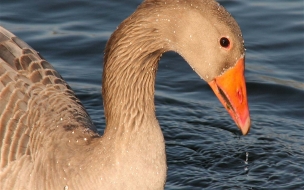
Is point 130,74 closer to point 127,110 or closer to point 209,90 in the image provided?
point 127,110

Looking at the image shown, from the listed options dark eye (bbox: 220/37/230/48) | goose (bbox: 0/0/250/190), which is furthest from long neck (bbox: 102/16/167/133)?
dark eye (bbox: 220/37/230/48)

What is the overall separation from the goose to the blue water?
1.80 m

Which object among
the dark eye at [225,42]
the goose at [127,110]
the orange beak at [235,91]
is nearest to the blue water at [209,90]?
the goose at [127,110]

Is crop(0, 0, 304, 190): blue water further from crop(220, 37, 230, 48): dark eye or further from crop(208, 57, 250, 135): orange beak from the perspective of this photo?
crop(220, 37, 230, 48): dark eye

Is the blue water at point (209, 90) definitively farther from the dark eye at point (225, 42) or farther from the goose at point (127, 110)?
the dark eye at point (225, 42)

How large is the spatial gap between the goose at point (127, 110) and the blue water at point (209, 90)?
70.7 inches

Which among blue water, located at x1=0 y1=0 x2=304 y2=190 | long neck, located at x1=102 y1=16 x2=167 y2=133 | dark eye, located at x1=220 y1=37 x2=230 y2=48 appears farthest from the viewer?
blue water, located at x1=0 y1=0 x2=304 y2=190

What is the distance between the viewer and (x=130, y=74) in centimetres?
538

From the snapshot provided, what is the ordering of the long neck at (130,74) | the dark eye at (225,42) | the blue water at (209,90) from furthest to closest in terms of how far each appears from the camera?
the blue water at (209,90)
the long neck at (130,74)
the dark eye at (225,42)

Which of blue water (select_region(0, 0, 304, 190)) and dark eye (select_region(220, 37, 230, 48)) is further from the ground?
dark eye (select_region(220, 37, 230, 48))

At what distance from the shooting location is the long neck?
17.1ft

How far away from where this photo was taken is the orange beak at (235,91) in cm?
525

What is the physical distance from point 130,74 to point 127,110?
30cm

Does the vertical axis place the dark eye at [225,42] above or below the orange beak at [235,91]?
above
